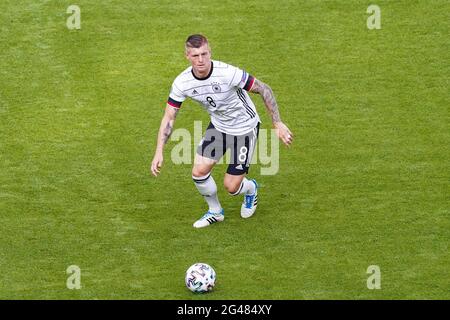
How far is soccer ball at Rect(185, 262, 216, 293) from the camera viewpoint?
15609mm

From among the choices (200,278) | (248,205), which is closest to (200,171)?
(248,205)

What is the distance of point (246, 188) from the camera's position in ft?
58.7

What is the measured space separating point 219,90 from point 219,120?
66cm

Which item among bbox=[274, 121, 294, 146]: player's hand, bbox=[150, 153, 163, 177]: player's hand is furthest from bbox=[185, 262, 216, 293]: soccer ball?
bbox=[274, 121, 294, 146]: player's hand

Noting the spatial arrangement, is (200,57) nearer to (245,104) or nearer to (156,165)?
(245,104)

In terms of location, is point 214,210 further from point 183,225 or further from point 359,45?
point 359,45

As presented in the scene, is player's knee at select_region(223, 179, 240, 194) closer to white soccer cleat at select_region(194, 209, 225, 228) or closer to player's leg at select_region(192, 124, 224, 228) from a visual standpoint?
player's leg at select_region(192, 124, 224, 228)

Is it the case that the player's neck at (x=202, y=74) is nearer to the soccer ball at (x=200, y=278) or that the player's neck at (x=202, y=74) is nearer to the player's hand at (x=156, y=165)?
the player's hand at (x=156, y=165)

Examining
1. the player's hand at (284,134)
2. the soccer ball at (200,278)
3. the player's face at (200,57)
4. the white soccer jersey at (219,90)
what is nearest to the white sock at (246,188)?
the white soccer jersey at (219,90)

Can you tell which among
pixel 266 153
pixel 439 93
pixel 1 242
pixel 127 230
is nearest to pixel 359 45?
pixel 439 93

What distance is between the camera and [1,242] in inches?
677

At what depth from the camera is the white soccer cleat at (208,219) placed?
17656mm

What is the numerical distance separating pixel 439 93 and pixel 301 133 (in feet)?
8.99

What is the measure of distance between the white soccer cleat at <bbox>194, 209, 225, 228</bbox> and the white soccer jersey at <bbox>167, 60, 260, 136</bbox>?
1.40 metres
